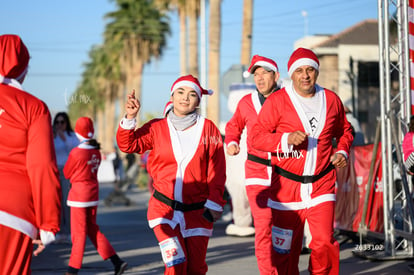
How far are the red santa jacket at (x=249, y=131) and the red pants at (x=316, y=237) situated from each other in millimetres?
1625

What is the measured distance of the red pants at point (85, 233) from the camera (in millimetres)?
9055

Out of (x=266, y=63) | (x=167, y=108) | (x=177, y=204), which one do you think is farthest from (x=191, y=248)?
(x=266, y=63)

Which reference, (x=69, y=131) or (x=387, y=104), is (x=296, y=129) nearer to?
(x=387, y=104)

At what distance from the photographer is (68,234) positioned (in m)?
13.3

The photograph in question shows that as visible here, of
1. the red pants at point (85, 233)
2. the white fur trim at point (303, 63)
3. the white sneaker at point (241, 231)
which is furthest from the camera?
the white sneaker at point (241, 231)

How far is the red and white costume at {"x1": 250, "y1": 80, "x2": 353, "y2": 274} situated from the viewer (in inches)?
246

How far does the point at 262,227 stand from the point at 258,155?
0.75 meters

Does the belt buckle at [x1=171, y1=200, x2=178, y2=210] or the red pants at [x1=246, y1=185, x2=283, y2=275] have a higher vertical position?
the belt buckle at [x1=171, y1=200, x2=178, y2=210]

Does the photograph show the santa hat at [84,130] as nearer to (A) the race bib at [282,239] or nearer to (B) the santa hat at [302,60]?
(B) the santa hat at [302,60]

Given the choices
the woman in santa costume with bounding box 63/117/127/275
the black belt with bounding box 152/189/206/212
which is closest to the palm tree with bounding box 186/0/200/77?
the woman in santa costume with bounding box 63/117/127/275

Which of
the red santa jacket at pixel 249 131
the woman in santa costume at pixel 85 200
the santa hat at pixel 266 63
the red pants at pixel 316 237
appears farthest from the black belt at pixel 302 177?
the woman in santa costume at pixel 85 200

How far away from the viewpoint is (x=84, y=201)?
941cm

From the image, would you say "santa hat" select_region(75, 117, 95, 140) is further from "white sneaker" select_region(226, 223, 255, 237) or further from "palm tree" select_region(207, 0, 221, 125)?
"palm tree" select_region(207, 0, 221, 125)

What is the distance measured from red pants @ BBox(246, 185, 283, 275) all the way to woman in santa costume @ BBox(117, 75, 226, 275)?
1351 mm
